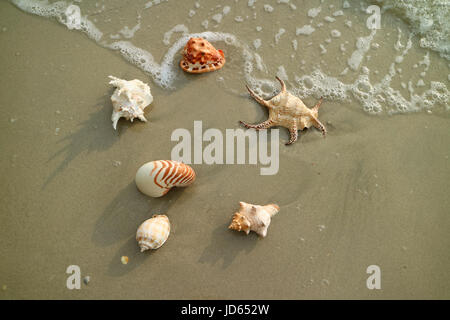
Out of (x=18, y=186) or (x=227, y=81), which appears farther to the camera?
(x=227, y=81)

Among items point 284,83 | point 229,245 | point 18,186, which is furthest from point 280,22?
point 18,186

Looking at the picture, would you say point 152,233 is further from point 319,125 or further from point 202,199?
point 319,125

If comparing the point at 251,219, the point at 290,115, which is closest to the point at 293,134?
the point at 290,115

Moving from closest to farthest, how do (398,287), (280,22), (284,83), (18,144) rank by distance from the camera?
(398,287)
(18,144)
(284,83)
(280,22)

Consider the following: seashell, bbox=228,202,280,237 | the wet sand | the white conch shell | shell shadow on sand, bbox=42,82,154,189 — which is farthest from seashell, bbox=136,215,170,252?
the white conch shell

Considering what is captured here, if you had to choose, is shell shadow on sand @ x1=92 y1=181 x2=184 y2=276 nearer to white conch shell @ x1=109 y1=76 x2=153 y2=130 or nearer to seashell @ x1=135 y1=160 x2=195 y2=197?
seashell @ x1=135 y1=160 x2=195 y2=197

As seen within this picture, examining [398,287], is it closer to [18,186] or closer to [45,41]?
[18,186]

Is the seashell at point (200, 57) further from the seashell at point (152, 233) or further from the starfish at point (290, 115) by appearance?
the seashell at point (152, 233)
